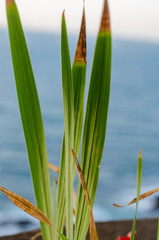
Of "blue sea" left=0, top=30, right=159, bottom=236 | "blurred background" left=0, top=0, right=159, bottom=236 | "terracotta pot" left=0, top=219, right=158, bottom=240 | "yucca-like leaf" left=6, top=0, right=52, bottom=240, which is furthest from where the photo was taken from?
"blurred background" left=0, top=0, right=159, bottom=236

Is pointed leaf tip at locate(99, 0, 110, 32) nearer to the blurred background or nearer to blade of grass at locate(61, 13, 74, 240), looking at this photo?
blade of grass at locate(61, 13, 74, 240)

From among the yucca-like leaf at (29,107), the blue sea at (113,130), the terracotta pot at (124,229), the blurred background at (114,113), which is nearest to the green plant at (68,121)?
the yucca-like leaf at (29,107)

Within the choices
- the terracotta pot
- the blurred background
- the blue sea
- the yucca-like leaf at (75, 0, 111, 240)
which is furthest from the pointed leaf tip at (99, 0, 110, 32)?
the blurred background

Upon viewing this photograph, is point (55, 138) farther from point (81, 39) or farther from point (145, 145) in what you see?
point (81, 39)

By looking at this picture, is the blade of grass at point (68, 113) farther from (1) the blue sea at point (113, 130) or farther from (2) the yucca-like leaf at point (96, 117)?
(1) the blue sea at point (113, 130)

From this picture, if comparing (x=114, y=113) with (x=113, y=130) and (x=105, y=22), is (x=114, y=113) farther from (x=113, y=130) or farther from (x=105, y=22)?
(x=105, y=22)

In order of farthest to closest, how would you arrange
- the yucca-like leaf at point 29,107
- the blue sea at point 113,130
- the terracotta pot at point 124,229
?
the blue sea at point 113,130 → the terracotta pot at point 124,229 → the yucca-like leaf at point 29,107
